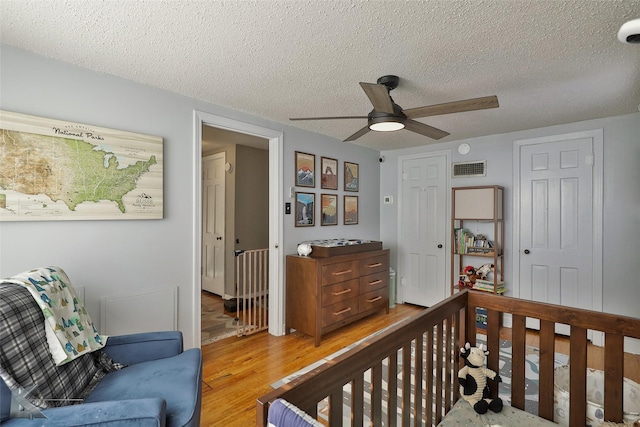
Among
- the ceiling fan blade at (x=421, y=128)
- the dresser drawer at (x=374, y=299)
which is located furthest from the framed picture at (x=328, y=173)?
the ceiling fan blade at (x=421, y=128)

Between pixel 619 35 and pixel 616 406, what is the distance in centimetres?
182

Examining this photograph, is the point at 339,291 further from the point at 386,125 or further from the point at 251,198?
the point at 251,198

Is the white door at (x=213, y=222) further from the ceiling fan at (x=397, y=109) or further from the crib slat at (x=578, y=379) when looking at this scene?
the crib slat at (x=578, y=379)

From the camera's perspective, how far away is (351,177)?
4387 mm

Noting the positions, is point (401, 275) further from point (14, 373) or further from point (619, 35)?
point (14, 373)

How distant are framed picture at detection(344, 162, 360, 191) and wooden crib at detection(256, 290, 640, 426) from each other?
2.52m

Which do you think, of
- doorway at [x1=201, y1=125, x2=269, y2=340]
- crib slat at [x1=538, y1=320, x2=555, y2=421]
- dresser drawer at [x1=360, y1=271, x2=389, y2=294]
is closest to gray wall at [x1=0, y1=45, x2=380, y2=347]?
doorway at [x1=201, y1=125, x2=269, y2=340]

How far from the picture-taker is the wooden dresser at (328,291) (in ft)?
10.6

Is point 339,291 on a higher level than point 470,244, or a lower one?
lower

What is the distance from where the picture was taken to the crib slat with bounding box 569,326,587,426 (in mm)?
1623

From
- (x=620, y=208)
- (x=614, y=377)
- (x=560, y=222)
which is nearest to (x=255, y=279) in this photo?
(x=614, y=377)

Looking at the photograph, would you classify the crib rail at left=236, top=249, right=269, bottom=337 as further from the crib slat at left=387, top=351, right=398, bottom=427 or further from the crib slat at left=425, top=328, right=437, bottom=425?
the crib slat at left=387, top=351, right=398, bottom=427

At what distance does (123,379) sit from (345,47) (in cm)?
217

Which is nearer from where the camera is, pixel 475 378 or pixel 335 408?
pixel 335 408
